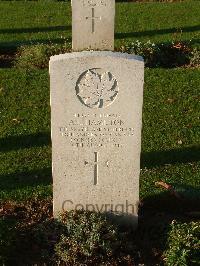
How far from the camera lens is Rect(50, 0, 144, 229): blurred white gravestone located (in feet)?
16.1

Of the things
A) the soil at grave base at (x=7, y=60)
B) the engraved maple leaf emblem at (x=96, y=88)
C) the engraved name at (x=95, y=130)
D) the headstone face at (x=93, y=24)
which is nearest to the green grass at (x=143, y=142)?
the soil at grave base at (x=7, y=60)

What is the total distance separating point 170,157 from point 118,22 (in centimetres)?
720

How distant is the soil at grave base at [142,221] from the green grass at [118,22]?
6.06 metres

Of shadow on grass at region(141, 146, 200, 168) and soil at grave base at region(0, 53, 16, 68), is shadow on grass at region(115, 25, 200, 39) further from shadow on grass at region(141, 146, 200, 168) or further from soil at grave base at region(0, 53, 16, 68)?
shadow on grass at region(141, 146, 200, 168)

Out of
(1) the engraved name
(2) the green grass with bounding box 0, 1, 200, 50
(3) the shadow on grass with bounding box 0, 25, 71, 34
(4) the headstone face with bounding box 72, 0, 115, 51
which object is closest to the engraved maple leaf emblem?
(1) the engraved name

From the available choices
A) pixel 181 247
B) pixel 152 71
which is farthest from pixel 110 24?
pixel 181 247

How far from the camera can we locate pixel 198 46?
37.6 ft

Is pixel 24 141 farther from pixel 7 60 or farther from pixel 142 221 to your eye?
pixel 7 60

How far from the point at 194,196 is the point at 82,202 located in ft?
4.44

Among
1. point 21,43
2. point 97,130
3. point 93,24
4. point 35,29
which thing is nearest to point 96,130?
point 97,130

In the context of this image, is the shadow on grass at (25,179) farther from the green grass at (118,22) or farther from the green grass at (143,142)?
the green grass at (118,22)

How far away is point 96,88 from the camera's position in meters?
5.00

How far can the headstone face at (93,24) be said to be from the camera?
10398 mm

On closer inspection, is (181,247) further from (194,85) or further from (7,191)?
(194,85)
